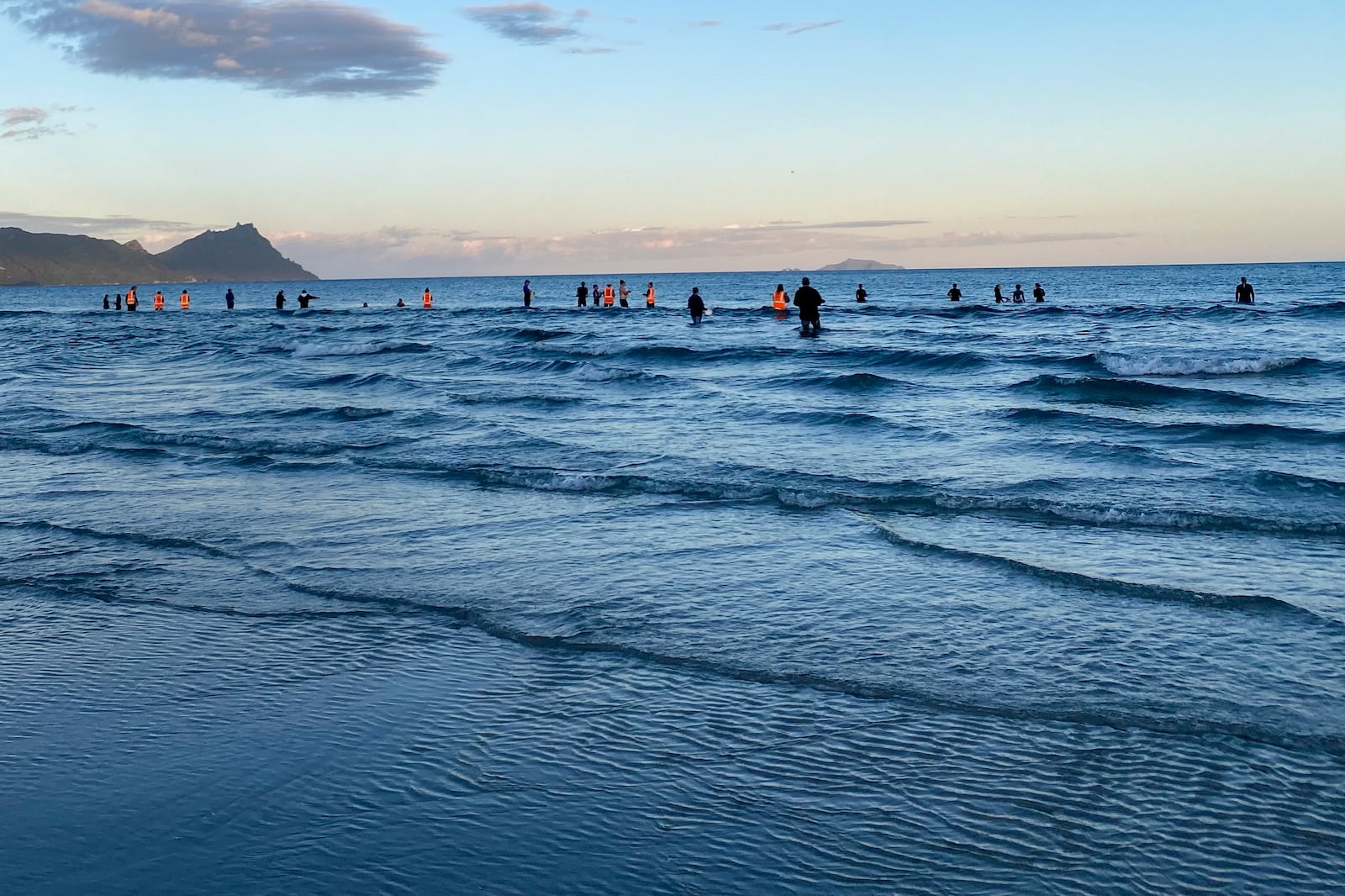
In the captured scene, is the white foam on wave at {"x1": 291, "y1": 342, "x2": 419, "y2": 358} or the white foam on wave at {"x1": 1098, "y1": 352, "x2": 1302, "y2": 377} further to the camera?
the white foam on wave at {"x1": 291, "y1": 342, "x2": 419, "y2": 358}

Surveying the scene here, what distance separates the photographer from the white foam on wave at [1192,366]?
26.1 m

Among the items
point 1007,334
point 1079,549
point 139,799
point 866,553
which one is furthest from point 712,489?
point 1007,334

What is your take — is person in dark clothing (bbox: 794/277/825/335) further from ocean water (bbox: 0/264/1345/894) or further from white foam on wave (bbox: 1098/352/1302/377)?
ocean water (bbox: 0/264/1345/894)

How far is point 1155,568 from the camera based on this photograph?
9344 mm

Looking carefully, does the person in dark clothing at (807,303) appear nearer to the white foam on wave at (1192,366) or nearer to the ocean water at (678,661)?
the white foam on wave at (1192,366)

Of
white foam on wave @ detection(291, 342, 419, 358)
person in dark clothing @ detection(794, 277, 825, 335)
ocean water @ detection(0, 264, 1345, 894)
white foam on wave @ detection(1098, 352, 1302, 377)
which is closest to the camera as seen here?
ocean water @ detection(0, 264, 1345, 894)

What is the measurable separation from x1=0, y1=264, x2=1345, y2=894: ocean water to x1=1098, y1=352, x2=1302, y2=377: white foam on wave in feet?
28.7

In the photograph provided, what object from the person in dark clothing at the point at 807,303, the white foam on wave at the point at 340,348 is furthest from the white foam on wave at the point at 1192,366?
the white foam on wave at the point at 340,348

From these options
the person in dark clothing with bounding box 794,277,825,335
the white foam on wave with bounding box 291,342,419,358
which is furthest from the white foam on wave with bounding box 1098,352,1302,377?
the white foam on wave with bounding box 291,342,419,358

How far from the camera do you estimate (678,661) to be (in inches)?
281

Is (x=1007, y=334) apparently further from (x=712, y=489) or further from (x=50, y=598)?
(x=50, y=598)

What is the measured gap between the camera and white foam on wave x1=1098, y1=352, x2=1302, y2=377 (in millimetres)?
26147

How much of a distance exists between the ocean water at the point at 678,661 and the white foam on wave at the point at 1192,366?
8745mm

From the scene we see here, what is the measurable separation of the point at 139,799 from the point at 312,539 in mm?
5836
